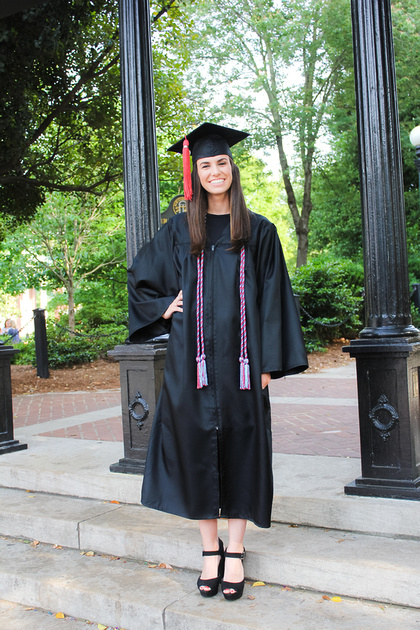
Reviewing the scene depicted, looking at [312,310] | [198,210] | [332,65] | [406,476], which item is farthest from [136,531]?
[332,65]

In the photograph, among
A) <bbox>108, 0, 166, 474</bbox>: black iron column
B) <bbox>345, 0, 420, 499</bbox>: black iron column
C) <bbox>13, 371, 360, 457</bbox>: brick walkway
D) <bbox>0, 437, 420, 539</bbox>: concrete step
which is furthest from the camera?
<bbox>13, 371, 360, 457</bbox>: brick walkway

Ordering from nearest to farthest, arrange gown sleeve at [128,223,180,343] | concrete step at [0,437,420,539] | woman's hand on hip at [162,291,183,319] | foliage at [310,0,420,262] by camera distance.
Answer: woman's hand on hip at [162,291,183,319]
gown sleeve at [128,223,180,343]
concrete step at [0,437,420,539]
foliage at [310,0,420,262]

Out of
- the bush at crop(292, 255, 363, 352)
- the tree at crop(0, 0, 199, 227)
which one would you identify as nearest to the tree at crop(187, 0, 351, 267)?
the bush at crop(292, 255, 363, 352)

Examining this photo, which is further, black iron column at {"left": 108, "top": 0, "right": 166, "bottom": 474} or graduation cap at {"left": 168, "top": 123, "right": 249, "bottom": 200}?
black iron column at {"left": 108, "top": 0, "right": 166, "bottom": 474}

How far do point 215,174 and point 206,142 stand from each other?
0.17 metres

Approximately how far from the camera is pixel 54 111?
30.3 ft

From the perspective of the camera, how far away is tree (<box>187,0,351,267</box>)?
1988cm

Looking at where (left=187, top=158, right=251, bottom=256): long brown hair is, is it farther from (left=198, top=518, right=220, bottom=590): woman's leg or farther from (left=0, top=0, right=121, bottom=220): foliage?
(left=0, top=0, right=121, bottom=220): foliage

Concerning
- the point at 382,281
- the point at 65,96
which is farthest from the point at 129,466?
the point at 65,96

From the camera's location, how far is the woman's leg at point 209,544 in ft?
9.00

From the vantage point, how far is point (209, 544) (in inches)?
109

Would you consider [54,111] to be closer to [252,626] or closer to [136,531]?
[136,531]

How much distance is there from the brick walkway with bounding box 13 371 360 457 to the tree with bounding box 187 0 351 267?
493 inches

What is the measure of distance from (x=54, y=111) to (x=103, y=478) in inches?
274
